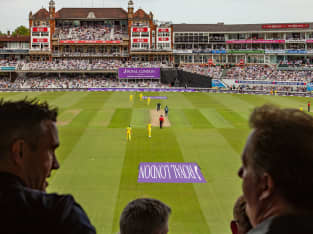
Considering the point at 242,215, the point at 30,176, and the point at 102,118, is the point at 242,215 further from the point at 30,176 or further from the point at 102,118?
the point at 102,118

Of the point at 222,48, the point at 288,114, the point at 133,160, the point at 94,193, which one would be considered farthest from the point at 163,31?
the point at 288,114

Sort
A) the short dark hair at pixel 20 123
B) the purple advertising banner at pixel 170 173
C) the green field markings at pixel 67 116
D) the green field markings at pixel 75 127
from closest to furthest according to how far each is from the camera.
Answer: the short dark hair at pixel 20 123, the purple advertising banner at pixel 170 173, the green field markings at pixel 75 127, the green field markings at pixel 67 116

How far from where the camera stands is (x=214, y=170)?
1742 centimetres

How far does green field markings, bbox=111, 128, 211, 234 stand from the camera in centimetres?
1176

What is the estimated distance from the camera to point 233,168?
17.8 m

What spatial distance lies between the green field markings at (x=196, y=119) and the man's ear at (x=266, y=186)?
2736 cm

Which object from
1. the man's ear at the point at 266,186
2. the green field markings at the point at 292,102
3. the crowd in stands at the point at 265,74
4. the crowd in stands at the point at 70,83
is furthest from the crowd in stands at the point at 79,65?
the man's ear at the point at 266,186

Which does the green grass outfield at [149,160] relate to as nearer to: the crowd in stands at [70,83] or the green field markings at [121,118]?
the green field markings at [121,118]

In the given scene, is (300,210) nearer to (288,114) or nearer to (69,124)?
(288,114)

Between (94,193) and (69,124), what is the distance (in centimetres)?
1593

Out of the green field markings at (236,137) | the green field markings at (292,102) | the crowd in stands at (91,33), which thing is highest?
the crowd in stands at (91,33)

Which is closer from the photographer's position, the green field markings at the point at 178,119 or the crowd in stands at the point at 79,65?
the green field markings at the point at 178,119

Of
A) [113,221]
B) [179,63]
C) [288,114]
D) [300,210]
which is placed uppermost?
[179,63]

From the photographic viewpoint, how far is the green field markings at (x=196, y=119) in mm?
29433
